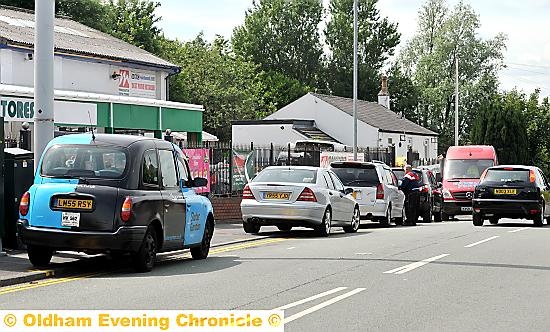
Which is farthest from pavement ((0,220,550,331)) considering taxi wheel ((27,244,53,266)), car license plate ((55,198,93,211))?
car license plate ((55,198,93,211))

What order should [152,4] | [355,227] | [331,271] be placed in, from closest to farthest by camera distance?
[331,271]
[355,227]
[152,4]

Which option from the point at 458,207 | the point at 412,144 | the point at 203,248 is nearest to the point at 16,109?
the point at 203,248

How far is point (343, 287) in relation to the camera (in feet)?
39.0

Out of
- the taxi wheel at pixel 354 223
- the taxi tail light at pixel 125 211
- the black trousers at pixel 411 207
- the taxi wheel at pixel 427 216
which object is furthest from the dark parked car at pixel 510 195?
the taxi tail light at pixel 125 211

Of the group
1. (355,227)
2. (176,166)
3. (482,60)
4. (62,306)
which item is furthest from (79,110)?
Answer: (482,60)

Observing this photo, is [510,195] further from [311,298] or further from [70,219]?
[311,298]

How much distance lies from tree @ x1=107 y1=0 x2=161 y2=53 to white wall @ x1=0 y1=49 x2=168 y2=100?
2580 centimetres

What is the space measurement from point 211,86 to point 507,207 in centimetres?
4595

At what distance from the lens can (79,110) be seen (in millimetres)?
27859

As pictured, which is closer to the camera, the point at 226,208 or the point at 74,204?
the point at 74,204

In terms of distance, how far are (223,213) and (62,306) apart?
16.4 meters

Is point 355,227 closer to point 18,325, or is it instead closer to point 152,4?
point 18,325

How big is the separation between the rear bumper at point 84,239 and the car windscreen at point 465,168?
75.1ft

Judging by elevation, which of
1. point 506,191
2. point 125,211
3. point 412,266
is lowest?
point 412,266
